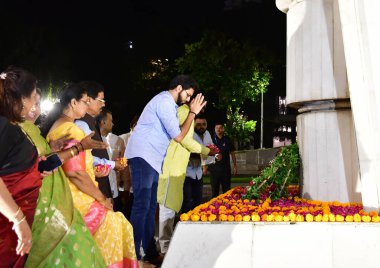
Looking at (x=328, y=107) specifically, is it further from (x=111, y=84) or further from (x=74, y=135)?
(x=111, y=84)

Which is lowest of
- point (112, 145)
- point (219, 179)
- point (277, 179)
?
point (277, 179)

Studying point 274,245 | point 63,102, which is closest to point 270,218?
point 274,245

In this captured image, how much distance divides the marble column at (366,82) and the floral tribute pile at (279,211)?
0.36m

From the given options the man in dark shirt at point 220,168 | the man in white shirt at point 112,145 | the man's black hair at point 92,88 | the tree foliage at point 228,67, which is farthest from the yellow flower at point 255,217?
the tree foliage at point 228,67

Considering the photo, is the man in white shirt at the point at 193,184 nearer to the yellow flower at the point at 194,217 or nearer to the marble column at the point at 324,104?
the marble column at the point at 324,104

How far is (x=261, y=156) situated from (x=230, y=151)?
2176cm

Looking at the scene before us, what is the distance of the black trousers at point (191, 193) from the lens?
966cm

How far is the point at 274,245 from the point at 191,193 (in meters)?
4.30

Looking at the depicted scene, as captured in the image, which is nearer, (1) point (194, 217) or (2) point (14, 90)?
(2) point (14, 90)

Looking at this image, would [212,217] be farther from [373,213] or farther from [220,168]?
[220,168]

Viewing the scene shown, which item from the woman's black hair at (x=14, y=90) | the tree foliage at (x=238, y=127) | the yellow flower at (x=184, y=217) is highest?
the tree foliage at (x=238, y=127)

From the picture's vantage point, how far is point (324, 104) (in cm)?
702

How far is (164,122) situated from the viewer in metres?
7.03

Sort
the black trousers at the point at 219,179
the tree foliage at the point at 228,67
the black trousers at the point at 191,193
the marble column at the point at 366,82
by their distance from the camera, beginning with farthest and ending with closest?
1. the tree foliage at the point at 228,67
2. the black trousers at the point at 219,179
3. the black trousers at the point at 191,193
4. the marble column at the point at 366,82
